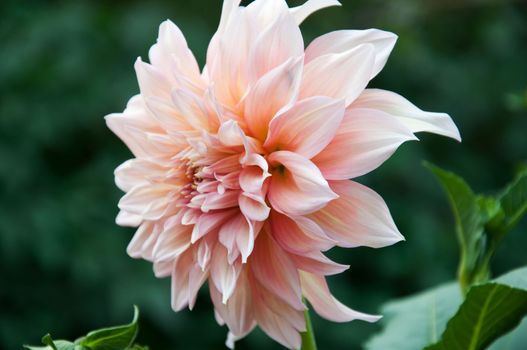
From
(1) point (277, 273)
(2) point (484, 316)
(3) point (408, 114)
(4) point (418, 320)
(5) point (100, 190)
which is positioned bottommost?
(5) point (100, 190)

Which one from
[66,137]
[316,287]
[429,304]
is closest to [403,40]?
[66,137]

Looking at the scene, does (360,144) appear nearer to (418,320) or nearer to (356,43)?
(356,43)

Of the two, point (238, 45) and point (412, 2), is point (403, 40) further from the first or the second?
point (238, 45)

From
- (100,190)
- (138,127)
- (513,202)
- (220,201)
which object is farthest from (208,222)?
(100,190)

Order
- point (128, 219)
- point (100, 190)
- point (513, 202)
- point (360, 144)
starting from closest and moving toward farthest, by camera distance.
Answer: point (360, 144) < point (128, 219) < point (513, 202) < point (100, 190)

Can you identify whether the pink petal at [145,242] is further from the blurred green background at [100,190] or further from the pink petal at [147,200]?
the blurred green background at [100,190]

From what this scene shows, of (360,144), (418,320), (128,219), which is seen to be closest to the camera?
(360,144)

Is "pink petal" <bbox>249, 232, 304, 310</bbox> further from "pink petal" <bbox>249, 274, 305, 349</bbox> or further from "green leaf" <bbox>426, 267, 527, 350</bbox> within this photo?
"green leaf" <bbox>426, 267, 527, 350</bbox>
